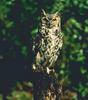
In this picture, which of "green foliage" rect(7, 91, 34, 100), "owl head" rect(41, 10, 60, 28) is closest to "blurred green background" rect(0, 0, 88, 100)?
"green foliage" rect(7, 91, 34, 100)

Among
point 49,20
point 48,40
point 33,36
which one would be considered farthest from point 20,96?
point 49,20

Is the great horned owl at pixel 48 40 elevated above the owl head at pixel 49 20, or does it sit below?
below

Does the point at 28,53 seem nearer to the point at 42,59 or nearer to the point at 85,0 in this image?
the point at 85,0

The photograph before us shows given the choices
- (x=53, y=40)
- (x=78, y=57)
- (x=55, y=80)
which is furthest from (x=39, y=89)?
(x=78, y=57)

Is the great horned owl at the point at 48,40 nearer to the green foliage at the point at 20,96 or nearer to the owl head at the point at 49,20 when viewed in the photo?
the owl head at the point at 49,20

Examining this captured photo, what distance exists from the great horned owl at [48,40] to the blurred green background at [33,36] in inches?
83.9

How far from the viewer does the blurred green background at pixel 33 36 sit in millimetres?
8312

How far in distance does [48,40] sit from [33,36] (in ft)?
7.66

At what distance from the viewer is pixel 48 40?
5.90 meters

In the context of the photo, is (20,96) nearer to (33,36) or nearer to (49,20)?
(33,36)

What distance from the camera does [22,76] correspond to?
8867 millimetres

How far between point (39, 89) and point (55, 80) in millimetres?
265

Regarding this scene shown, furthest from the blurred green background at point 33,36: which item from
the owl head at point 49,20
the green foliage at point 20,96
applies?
the owl head at point 49,20

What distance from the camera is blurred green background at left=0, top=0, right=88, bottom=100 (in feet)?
27.3
